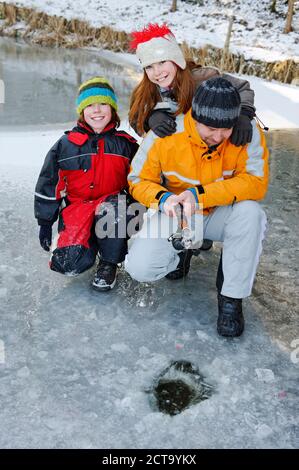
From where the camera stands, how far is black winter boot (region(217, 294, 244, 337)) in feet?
6.86

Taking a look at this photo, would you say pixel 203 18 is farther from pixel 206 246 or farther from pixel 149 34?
pixel 206 246

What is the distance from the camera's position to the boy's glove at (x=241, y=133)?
82.5 inches

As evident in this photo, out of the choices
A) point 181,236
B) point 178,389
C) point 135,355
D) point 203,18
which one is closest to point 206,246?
point 181,236

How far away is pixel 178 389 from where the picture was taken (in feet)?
5.97

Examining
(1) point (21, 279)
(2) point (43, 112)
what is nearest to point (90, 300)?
(1) point (21, 279)

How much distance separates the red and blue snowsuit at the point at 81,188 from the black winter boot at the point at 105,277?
4 cm

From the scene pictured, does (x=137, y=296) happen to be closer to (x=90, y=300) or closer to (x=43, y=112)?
(x=90, y=300)

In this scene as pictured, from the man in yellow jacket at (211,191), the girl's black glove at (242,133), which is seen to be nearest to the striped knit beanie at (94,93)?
the man in yellow jacket at (211,191)

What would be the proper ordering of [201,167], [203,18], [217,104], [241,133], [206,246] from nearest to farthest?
1. [217,104]
2. [241,133]
3. [201,167]
4. [206,246]
5. [203,18]

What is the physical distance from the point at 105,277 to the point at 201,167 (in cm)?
73

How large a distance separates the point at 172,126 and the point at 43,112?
12.9ft

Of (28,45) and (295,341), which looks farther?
(28,45)

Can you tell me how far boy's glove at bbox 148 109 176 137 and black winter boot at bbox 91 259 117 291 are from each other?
714 millimetres

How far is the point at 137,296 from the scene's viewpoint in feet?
7.82
